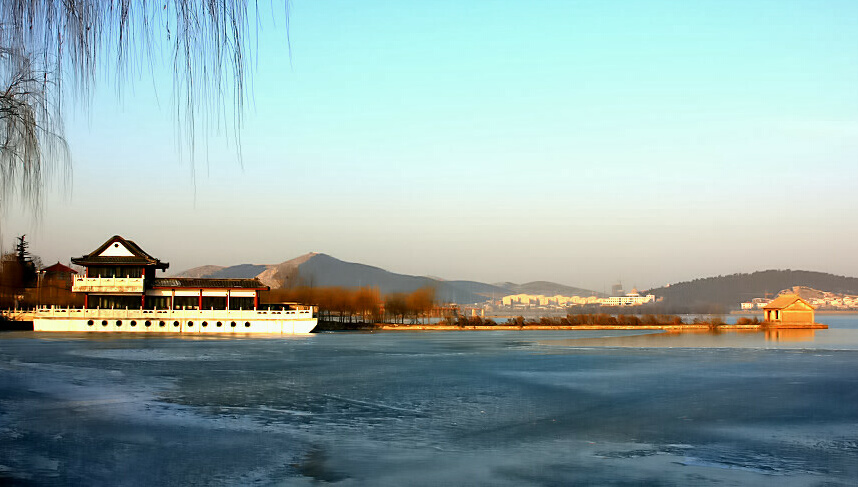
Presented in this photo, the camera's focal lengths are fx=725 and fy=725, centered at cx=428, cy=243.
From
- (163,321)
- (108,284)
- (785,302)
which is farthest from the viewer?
(785,302)

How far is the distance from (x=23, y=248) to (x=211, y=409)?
284 feet

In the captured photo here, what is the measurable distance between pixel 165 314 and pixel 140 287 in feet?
10.4

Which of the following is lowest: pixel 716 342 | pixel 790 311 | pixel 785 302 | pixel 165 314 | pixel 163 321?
pixel 716 342

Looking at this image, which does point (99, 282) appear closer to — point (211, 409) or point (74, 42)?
point (211, 409)

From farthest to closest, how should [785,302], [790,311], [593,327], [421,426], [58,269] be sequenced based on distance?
[58,269] → [785,302] → [790,311] → [593,327] → [421,426]

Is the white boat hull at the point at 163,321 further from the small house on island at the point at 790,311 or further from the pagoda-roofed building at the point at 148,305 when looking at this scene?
the small house on island at the point at 790,311

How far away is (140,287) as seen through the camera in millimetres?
63094

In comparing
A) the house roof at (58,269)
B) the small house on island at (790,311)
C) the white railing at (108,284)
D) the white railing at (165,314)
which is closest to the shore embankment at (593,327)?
the small house on island at (790,311)

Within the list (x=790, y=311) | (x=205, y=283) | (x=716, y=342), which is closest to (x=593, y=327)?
(x=790, y=311)

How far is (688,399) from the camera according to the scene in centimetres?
1883

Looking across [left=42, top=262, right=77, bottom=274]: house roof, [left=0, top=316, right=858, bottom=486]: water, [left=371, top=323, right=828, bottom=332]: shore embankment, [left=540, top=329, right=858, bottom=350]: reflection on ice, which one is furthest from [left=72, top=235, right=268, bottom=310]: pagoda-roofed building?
[left=42, top=262, right=77, bottom=274]: house roof

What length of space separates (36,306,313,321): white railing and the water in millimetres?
36568

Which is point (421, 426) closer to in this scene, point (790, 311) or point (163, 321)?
point (163, 321)

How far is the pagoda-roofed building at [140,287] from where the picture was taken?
62.7 m
